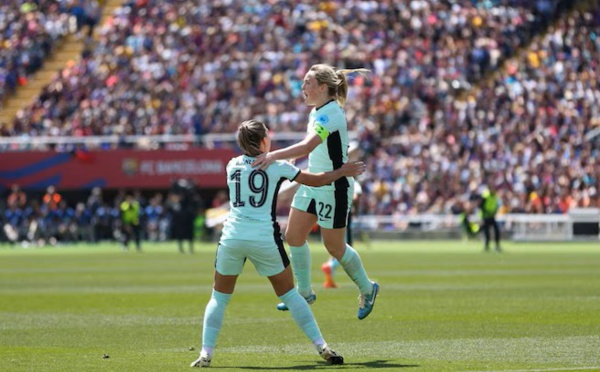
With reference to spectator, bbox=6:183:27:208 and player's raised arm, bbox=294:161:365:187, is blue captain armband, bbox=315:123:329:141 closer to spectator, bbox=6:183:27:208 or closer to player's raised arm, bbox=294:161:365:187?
player's raised arm, bbox=294:161:365:187

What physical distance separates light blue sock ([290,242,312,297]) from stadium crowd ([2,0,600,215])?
109 feet

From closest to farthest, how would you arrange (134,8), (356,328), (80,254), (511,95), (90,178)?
1. (356,328)
2. (80,254)
3. (511,95)
4. (90,178)
5. (134,8)

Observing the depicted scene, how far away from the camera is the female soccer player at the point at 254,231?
1084 centimetres

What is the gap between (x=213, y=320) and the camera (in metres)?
11.0

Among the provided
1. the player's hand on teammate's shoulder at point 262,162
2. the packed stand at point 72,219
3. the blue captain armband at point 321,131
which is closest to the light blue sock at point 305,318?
the player's hand on teammate's shoulder at point 262,162

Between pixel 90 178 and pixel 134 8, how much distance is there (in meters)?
8.25

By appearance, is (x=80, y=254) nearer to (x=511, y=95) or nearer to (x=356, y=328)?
(x=511, y=95)

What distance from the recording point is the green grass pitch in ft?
38.1

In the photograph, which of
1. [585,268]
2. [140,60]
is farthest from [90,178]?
[585,268]

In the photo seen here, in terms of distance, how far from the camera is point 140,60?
5394cm

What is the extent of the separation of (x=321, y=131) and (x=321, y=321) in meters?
4.35

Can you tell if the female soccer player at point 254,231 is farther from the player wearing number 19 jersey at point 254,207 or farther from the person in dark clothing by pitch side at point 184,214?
the person in dark clothing by pitch side at point 184,214

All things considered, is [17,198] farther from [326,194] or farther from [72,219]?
[326,194]

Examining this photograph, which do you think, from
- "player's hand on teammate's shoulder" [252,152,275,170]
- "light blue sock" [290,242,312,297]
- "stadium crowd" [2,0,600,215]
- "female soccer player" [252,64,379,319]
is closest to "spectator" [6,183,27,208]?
"stadium crowd" [2,0,600,215]
